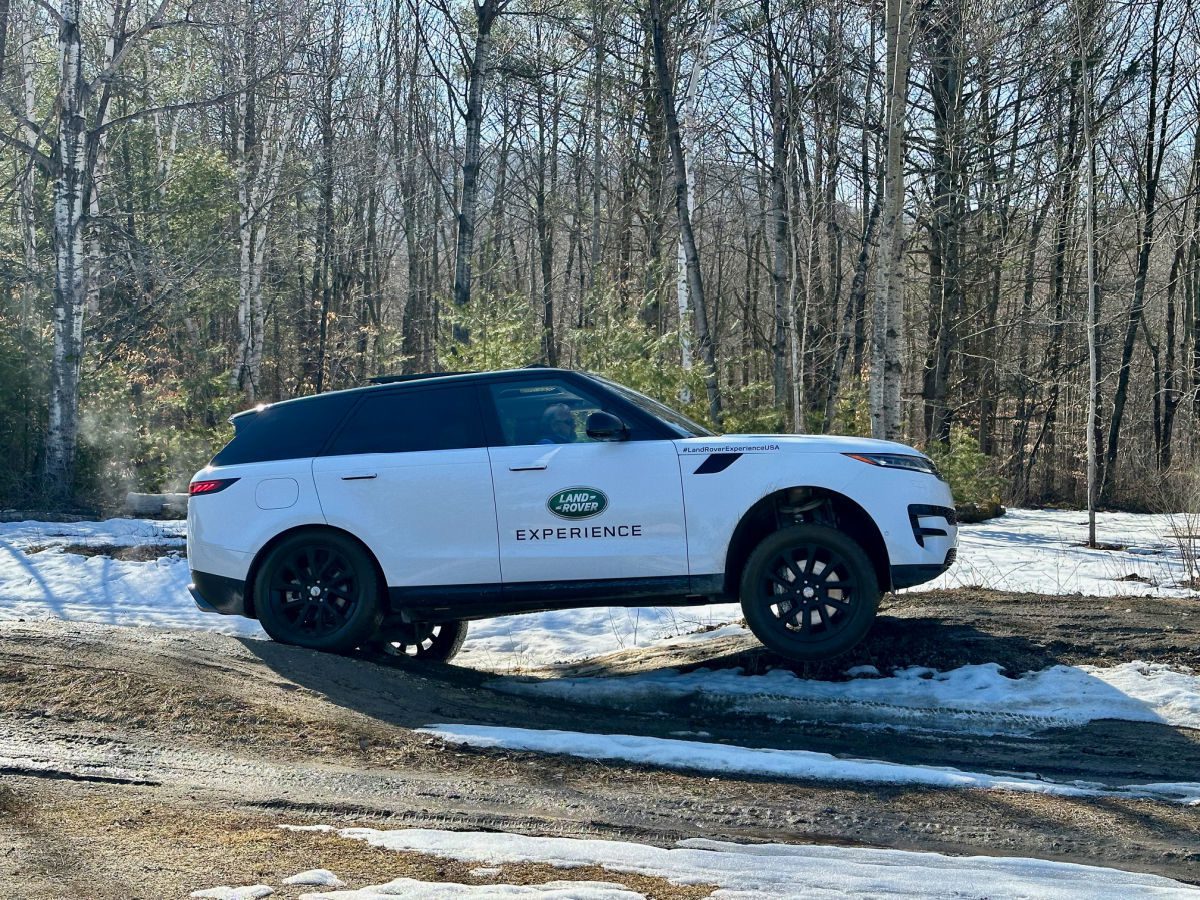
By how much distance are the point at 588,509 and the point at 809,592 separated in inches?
58.9

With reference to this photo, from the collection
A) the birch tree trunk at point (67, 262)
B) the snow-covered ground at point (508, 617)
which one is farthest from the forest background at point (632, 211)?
the snow-covered ground at point (508, 617)

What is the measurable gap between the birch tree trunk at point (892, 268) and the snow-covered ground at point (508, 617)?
7.37ft

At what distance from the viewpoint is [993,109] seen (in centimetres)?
2609

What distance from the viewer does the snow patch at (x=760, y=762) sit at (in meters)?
5.43

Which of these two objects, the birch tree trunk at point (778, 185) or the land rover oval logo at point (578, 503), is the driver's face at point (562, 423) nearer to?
the land rover oval logo at point (578, 503)

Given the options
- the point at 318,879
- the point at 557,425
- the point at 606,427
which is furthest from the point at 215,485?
the point at 318,879

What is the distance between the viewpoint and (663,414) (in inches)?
307

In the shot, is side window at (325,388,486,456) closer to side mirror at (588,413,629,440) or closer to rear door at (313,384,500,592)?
rear door at (313,384,500,592)

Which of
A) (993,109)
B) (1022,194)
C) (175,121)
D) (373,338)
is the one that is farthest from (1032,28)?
(175,121)

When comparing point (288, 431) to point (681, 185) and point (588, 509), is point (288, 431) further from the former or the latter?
point (681, 185)

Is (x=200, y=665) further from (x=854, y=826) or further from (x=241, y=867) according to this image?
(x=854, y=826)

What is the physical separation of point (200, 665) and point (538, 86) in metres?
24.7

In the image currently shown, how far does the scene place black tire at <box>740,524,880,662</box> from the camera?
23.4 feet

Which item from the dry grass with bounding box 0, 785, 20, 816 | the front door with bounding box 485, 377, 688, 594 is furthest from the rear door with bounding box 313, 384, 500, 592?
the dry grass with bounding box 0, 785, 20, 816
